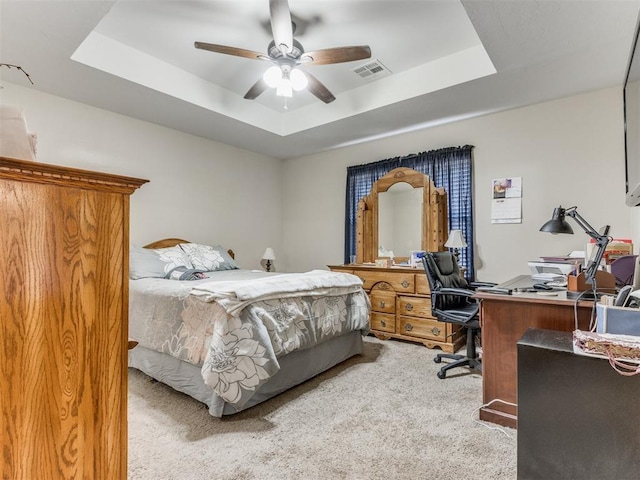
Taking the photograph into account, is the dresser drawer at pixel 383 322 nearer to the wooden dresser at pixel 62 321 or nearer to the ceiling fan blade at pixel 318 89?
the ceiling fan blade at pixel 318 89

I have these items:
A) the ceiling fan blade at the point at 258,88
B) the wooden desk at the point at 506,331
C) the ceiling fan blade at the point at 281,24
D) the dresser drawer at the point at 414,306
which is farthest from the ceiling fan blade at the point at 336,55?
the dresser drawer at the point at 414,306

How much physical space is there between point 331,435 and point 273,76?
238cm

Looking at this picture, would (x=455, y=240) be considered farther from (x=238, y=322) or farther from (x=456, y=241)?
(x=238, y=322)

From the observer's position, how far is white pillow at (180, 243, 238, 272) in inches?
145

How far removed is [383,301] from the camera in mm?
3686

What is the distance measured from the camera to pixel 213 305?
6.89 feet

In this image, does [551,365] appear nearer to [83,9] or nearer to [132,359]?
[132,359]

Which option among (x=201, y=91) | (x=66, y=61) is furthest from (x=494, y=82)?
(x=66, y=61)

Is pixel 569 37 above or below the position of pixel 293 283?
above

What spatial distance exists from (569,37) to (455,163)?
1.59 metres

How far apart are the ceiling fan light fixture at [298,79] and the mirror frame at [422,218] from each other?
1.88 metres

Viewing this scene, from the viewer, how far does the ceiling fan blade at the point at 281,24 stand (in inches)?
78.5

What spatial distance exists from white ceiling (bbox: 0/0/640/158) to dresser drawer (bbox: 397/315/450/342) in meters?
2.11

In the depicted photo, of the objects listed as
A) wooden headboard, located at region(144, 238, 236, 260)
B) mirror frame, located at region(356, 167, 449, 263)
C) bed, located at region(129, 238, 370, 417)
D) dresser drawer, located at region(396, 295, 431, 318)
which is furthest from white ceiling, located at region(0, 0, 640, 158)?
dresser drawer, located at region(396, 295, 431, 318)
